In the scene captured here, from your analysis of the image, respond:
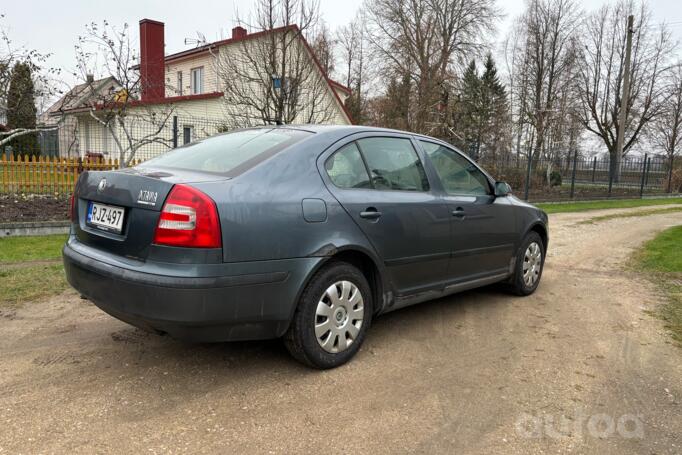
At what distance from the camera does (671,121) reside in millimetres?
36000

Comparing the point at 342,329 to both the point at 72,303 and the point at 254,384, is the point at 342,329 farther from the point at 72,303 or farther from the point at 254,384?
the point at 72,303

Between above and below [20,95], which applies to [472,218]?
below

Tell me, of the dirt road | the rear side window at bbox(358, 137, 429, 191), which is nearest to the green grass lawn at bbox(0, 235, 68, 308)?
the dirt road

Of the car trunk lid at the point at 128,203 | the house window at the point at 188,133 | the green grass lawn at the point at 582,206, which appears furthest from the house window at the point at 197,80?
the car trunk lid at the point at 128,203

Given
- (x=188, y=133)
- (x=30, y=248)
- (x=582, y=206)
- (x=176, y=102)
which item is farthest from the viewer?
(x=176, y=102)

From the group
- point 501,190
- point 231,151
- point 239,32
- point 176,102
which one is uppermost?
point 239,32

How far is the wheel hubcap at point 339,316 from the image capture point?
11.0 ft

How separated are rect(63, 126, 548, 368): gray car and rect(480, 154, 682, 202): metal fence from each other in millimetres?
14343

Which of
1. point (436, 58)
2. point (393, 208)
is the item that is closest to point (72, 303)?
point (393, 208)

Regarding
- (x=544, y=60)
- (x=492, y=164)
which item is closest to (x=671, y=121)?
(x=544, y=60)

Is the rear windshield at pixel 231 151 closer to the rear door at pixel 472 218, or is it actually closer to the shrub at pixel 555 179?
the rear door at pixel 472 218

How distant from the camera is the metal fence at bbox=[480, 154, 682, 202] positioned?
18.5m

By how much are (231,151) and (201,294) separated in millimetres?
1199

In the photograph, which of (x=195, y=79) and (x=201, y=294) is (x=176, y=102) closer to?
(x=195, y=79)
